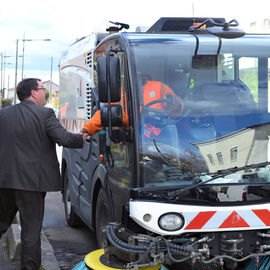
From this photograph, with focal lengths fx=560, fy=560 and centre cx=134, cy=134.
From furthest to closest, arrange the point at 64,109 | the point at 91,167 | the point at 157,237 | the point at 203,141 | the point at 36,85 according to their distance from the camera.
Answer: the point at 64,109 → the point at 91,167 → the point at 36,85 → the point at 203,141 → the point at 157,237

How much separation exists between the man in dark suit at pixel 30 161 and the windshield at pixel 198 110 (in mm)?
974

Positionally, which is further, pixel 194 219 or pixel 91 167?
pixel 91 167

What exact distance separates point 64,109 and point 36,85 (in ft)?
10.7

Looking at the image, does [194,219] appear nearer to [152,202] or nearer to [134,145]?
[152,202]

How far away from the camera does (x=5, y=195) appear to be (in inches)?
202

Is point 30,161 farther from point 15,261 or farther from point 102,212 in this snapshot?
point 15,261

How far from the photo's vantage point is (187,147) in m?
4.35

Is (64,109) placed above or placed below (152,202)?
above

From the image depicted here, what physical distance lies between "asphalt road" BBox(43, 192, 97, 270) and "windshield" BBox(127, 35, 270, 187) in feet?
7.47

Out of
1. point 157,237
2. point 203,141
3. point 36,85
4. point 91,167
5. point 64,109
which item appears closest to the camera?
point 157,237

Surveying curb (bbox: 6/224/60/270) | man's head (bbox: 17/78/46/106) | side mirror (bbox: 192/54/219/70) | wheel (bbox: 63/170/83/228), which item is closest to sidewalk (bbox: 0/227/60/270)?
curb (bbox: 6/224/60/270)

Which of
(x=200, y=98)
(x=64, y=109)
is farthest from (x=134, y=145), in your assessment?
(x=64, y=109)

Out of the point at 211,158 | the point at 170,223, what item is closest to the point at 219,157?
the point at 211,158

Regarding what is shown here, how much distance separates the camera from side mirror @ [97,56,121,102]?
4.35 meters
